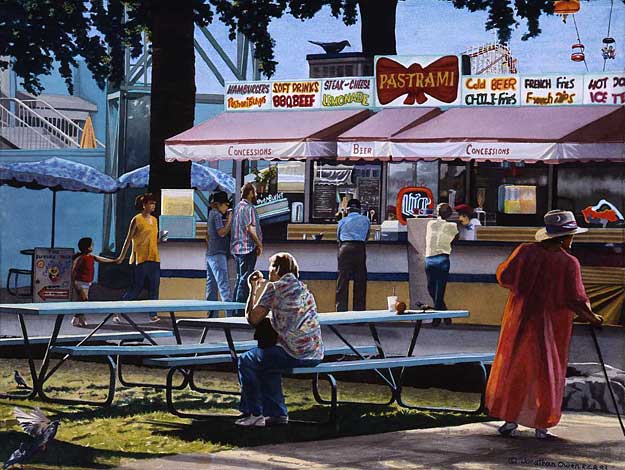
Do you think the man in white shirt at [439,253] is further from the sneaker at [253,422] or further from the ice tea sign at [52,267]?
the ice tea sign at [52,267]

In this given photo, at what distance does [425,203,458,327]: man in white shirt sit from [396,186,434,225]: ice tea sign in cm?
9

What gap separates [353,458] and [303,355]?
0.88 meters

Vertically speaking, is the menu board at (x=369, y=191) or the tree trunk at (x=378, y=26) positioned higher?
the tree trunk at (x=378, y=26)

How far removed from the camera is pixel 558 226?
8.43 metres

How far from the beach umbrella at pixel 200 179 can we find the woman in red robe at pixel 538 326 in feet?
8.78

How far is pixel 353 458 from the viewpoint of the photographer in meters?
8.09

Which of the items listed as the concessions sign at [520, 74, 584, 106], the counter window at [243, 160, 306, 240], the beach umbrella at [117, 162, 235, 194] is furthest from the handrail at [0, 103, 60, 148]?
the concessions sign at [520, 74, 584, 106]

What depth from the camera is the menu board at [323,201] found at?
10148 millimetres

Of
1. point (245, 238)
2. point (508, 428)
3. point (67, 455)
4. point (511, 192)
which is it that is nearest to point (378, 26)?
point (511, 192)

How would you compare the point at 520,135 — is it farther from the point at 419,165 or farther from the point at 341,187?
the point at 341,187

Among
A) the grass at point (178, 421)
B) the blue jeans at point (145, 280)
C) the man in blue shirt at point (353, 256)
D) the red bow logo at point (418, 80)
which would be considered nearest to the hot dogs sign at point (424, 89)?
the red bow logo at point (418, 80)

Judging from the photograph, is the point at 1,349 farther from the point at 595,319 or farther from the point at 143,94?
the point at 595,319

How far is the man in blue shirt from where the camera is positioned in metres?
9.97

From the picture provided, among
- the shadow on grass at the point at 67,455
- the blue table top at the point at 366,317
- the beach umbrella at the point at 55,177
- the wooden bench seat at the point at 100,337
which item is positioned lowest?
the shadow on grass at the point at 67,455
